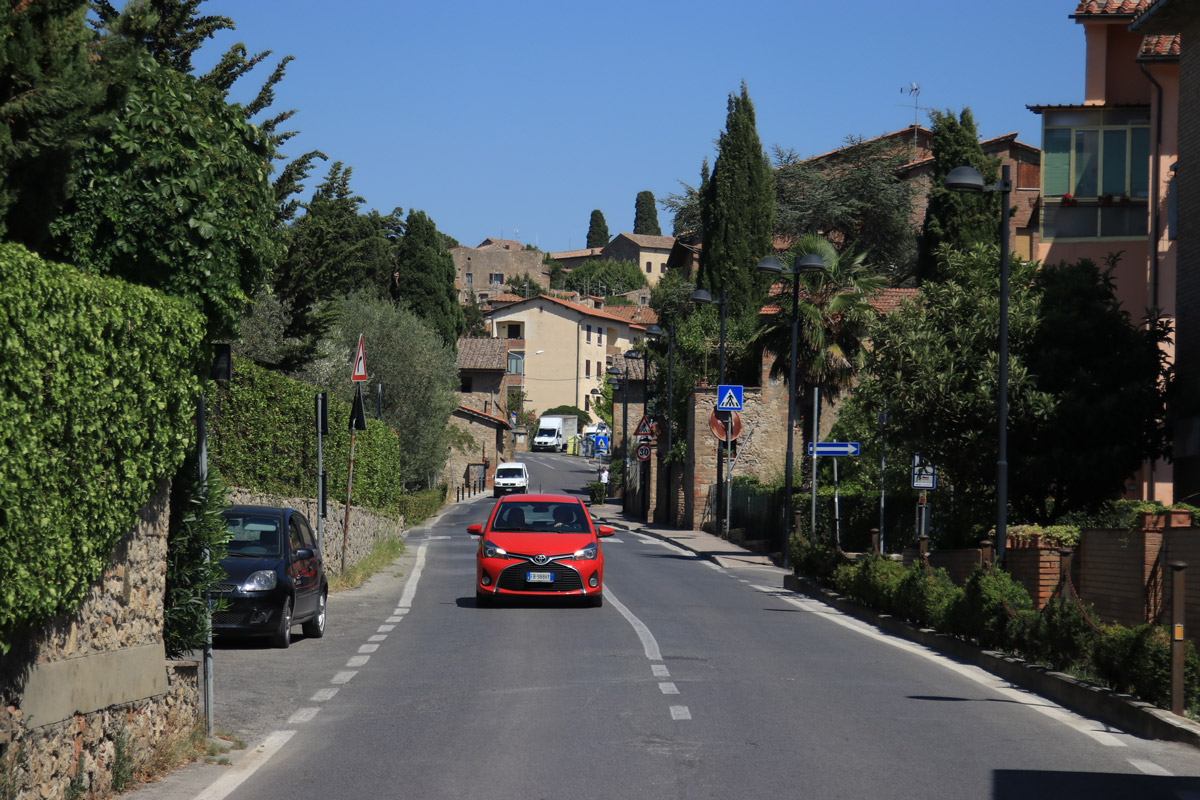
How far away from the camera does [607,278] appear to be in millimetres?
172000

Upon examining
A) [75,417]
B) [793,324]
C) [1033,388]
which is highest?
[793,324]

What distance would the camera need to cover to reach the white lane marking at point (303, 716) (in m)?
10.3

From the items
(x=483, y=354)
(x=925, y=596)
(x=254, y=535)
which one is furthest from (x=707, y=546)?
(x=483, y=354)

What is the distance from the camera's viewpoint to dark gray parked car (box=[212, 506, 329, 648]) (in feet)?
48.1

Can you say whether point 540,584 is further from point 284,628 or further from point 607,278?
point 607,278

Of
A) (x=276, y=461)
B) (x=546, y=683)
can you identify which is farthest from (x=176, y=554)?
(x=276, y=461)

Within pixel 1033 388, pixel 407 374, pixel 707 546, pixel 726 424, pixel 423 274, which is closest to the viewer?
pixel 1033 388

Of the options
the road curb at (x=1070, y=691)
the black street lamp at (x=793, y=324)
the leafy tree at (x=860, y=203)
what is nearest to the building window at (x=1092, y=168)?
the black street lamp at (x=793, y=324)

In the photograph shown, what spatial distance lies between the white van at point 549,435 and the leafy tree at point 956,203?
222 feet

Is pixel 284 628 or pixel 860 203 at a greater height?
pixel 860 203

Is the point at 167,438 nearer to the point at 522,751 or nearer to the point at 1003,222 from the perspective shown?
the point at 522,751

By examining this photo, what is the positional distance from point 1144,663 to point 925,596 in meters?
6.78

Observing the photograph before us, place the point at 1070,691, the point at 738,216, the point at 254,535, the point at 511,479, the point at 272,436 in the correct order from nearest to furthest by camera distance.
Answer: the point at 1070,691 → the point at 254,535 → the point at 272,436 → the point at 738,216 → the point at 511,479

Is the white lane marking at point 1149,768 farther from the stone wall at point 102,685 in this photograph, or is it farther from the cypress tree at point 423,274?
the cypress tree at point 423,274
